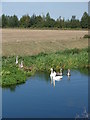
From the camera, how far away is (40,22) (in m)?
82.1

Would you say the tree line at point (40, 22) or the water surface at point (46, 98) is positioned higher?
the tree line at point (40, 22)

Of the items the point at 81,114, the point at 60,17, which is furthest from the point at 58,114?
the point at 60,17

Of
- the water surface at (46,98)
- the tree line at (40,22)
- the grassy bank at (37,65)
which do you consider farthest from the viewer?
the tree line at (40,22)

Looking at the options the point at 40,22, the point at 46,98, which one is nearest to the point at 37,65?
the point at 46,98

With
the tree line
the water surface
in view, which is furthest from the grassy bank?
the tree line

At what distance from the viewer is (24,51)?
115 ft

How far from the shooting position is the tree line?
79.1 metres

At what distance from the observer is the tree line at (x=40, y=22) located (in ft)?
260

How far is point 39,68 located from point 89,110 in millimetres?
11738

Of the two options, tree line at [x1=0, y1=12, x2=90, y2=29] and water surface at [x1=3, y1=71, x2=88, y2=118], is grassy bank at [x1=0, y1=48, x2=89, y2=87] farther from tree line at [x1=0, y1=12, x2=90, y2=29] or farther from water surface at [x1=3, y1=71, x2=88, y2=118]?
tree line at [x1=0, y1=12, x2=90, y2=29]

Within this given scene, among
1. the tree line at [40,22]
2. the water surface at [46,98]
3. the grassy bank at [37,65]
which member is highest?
the tree line at [40,22]

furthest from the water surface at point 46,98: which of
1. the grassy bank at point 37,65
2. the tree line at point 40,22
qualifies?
the tree line at point 40,22

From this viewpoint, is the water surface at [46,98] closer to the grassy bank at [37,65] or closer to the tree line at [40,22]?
the grassy bank at [37,65]

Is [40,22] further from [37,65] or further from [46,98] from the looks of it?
[46,98]
